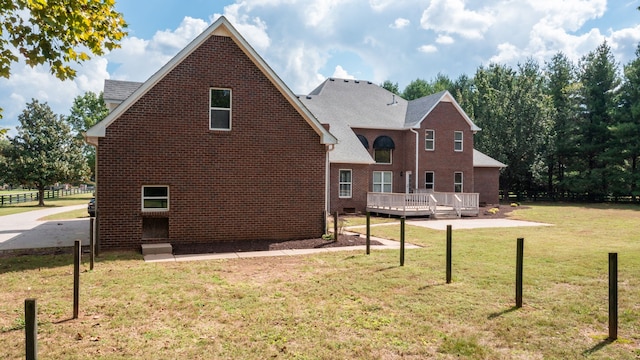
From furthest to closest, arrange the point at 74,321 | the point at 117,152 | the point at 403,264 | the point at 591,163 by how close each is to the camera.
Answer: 1. the point at 591,163
2. the point at 117,152
3. the point at 403,264
4. the point at 74,321

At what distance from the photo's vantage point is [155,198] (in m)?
13.0

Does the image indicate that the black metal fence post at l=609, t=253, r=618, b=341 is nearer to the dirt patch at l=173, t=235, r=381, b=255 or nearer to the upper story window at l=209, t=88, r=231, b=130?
the dirt patch at l=173, t=235, r=381, b=255

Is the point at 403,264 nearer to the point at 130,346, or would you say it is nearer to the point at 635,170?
the point at 130,346

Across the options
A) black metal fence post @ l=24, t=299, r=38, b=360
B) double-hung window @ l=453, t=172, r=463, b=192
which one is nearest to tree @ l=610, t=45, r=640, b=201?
double-hung window @ l=453, t=172, r=463, b=192

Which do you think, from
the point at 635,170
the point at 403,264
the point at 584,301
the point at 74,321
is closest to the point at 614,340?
the point at 584,301

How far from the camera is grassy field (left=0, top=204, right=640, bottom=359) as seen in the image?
5227 mm

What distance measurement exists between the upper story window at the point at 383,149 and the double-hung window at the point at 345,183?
5.50m

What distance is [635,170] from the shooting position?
4053cm

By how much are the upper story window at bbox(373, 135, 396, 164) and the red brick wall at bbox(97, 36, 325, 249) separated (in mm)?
16230

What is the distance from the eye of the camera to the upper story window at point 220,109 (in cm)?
1364

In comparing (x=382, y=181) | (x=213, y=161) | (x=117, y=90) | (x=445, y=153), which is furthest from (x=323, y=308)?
(x=445, y=153)

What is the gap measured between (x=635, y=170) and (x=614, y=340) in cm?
4432

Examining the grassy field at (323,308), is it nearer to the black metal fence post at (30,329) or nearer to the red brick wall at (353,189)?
the black metal fence post at (30,329)

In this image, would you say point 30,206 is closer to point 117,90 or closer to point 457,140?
point 117,90
